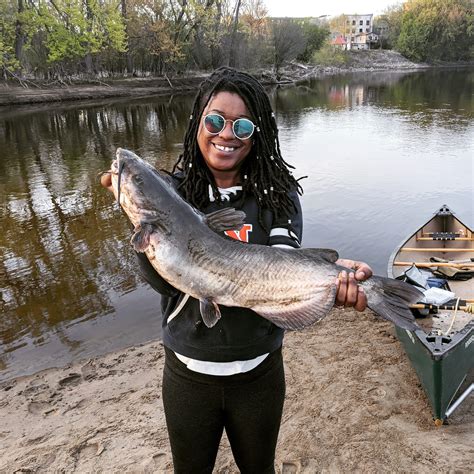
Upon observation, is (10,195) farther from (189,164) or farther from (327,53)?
(327,53)

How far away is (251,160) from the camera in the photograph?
101 inches

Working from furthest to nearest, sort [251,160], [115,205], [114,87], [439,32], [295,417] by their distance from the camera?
1. [439,32]
2. [114,87]
3. [115,205]
4. [295,417]
5. [251,160]

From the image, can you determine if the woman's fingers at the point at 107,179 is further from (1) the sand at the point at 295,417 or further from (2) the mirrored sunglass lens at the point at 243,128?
(1) the sand at the point at 295,417

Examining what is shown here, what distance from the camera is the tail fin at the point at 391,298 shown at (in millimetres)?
2129

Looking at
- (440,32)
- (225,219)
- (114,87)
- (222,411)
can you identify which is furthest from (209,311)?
(440,32)

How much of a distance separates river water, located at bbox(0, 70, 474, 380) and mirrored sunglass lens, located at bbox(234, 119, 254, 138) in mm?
5049

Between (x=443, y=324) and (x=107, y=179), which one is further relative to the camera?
(x=443, y=324)

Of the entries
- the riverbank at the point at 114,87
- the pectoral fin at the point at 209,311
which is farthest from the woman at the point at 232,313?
the riverbank at the point at 114,87

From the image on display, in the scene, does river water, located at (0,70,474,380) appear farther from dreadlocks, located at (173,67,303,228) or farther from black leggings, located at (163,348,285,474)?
dreadlocks, located at (173,67,303,228)

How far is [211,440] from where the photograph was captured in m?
2.45

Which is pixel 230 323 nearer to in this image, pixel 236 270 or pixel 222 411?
pixel 236 270

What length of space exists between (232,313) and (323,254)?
0.54 metres

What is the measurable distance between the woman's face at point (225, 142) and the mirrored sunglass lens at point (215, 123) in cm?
2

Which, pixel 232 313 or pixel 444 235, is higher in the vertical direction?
pixel 232 313
